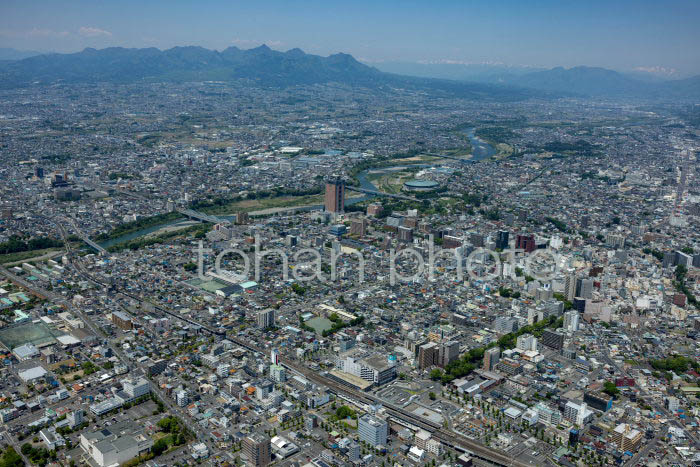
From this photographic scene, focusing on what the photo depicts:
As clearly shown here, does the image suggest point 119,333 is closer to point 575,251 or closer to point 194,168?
point 575,251

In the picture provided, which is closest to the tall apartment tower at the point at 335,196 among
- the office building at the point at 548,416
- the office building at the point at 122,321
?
the office building at the point at 122,321

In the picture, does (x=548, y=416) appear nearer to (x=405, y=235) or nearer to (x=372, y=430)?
(x=372, y=430)

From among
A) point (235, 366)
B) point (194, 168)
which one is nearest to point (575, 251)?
point (235, 366)

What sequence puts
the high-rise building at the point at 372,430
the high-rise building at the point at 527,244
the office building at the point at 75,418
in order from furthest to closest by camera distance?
the high-rise building at the point at 527,244 → the office building at the point at 75,418 → the high-rise building at the point at 372,430

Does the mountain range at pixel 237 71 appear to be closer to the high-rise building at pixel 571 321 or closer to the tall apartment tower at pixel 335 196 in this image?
the tall apartment tower at pixel 335 196

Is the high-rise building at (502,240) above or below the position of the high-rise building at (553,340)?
above

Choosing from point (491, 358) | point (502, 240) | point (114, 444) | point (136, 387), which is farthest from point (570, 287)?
point (114, 444)
